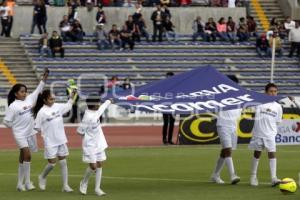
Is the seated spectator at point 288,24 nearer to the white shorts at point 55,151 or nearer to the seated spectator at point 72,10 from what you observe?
the seated spectator at point 72,10

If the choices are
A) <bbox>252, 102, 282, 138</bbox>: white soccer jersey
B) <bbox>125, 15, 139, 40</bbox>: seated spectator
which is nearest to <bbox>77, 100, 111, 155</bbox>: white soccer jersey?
<bbox>252, 102, 282, 138</bbox>: white soccer jersey

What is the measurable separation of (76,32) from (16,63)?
322 centimetres

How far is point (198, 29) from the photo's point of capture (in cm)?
4828

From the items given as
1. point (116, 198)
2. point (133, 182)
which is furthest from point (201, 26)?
point (116, 198)

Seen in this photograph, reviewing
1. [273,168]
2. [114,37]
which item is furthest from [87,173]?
[114,37]

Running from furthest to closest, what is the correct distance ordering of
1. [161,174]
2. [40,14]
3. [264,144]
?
[40,14] < [161,174] < [264,144]

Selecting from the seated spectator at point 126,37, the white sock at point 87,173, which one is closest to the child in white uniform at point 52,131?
the white sock at point 87,173

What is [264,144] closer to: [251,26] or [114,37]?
[114,37]

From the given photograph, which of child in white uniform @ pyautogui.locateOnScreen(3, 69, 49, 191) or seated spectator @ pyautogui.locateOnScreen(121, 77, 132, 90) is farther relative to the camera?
seated spectator @ pyautogui.locateOnScreen(121, 77, 132, 90)

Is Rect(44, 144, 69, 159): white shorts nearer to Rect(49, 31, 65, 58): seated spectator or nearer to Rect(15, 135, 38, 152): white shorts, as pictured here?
Rect(15, 135, 38, 152): white shorts

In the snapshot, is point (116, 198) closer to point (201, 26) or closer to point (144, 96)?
point (144, 96)

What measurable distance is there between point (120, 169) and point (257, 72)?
23925 mm

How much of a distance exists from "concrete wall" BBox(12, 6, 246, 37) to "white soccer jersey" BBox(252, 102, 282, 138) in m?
27.8

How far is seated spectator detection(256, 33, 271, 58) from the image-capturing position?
156ft
